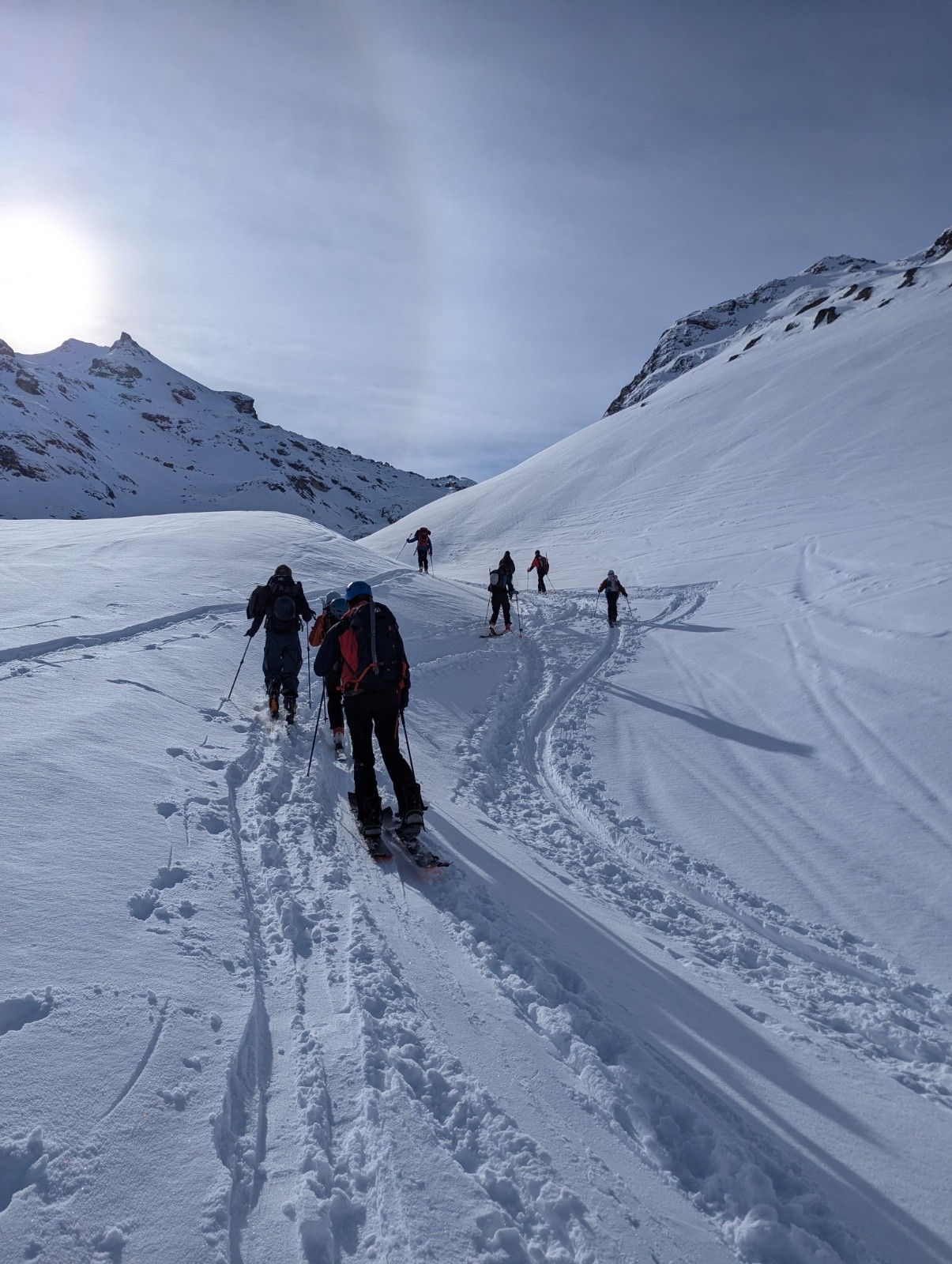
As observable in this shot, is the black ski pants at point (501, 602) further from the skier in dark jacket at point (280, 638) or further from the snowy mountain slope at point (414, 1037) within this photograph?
the snowy mountain slope at point (414, 1037)

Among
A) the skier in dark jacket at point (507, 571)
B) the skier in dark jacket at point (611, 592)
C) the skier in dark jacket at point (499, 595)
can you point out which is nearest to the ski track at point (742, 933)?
the skier in dark jacket at point (499, 595)

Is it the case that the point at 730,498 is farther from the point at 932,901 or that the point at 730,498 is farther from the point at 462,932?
the point at 462,932

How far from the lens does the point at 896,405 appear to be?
27.8m

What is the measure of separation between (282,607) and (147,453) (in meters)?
143

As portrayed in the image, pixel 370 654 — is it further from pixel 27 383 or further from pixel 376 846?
pixel 27 383

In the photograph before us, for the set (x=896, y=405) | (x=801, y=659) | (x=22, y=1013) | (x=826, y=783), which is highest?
(x=896, y=405)

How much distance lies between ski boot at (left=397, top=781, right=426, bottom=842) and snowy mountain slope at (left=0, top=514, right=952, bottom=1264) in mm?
222

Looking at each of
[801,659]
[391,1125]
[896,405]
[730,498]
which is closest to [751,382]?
[896,405]

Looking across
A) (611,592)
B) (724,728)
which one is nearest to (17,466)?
(611,592)

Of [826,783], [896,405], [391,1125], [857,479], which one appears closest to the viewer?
[391,1125]

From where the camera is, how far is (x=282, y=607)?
7.91 m

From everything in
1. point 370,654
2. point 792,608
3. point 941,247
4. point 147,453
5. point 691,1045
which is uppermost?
point 941,247

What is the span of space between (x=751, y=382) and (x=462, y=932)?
41.2 m

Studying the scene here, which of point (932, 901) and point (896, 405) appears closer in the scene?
point (932, 901)
